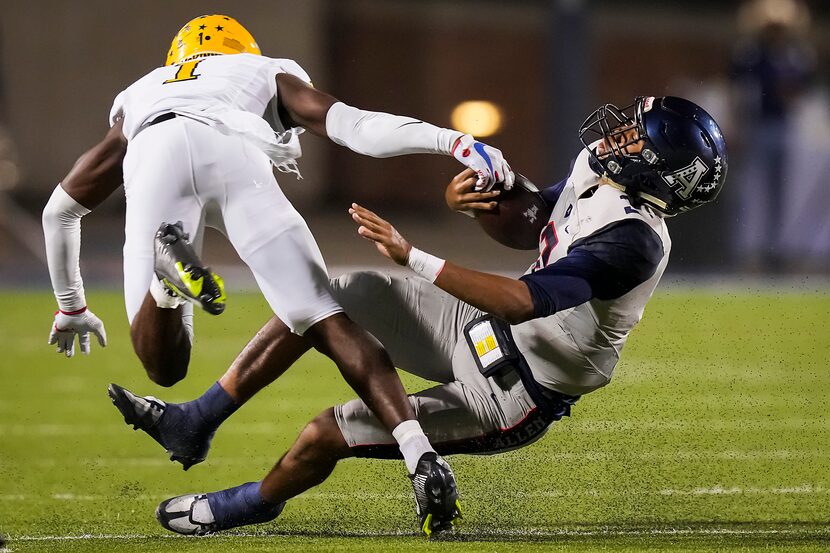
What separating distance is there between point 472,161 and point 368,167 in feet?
41.8

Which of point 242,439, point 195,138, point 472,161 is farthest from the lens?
point 242,439

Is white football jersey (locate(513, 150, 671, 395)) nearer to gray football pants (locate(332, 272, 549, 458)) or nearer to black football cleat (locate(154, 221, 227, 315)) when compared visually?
gray football pants (locate(332, 272, 549, 458))

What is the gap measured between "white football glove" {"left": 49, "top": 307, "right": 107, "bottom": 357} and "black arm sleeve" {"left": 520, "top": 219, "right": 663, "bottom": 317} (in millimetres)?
1677

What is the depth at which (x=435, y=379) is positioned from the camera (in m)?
4.11

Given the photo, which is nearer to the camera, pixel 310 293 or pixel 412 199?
pixel 310 293

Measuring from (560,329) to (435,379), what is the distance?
0.46m

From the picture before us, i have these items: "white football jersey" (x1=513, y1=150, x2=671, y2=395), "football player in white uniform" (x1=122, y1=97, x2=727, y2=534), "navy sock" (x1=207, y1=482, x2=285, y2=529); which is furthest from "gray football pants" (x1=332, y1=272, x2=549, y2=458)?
"navy sock" (x1=207, y1=482, x2=285, y2=529)

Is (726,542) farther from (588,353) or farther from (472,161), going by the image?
(472,161)

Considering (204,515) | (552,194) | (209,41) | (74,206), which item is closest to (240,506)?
(204,515)

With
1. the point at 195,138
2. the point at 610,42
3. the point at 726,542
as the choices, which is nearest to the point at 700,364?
the point at 726,542

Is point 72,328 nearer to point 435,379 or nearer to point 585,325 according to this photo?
point 435,379

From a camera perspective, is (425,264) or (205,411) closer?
(425,264)

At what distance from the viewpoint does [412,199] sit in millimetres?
16406

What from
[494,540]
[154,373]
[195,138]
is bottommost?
[494,540]
